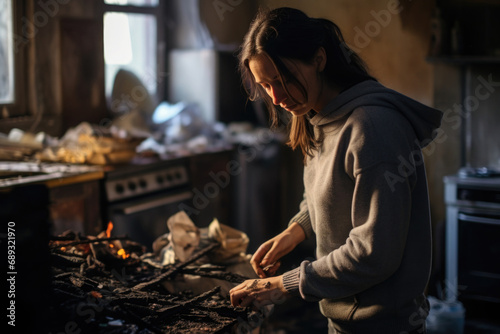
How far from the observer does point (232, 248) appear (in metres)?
2.04

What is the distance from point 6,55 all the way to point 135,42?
1354 millimetres

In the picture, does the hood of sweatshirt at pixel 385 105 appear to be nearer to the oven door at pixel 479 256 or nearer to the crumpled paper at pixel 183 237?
the crumpled paper at pixel 183 237

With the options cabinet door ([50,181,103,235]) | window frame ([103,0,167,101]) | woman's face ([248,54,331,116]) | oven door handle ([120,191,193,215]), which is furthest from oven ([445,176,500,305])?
woman's face ([248,54,331,116])

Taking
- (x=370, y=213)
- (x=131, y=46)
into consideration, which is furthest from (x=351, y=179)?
(x=131, y=46)

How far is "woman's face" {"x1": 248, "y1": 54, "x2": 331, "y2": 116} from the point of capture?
4.85 feet

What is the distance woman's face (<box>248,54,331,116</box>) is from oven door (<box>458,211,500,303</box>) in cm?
308

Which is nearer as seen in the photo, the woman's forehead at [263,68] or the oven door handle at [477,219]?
the woman's forehead at [263,68]

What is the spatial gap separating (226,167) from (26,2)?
6.19 ft

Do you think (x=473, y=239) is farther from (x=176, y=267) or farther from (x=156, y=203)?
(x=176, y=267)

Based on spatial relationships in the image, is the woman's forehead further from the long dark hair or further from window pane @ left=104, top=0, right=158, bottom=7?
window pane @ left=104, top=0, right=158, bottom=7

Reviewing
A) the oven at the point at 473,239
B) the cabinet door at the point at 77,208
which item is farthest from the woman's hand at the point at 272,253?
the oven at the point at 473,239

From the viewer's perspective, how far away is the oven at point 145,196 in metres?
3.83

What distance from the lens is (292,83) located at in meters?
1.49

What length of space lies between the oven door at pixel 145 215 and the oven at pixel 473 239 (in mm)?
1944
